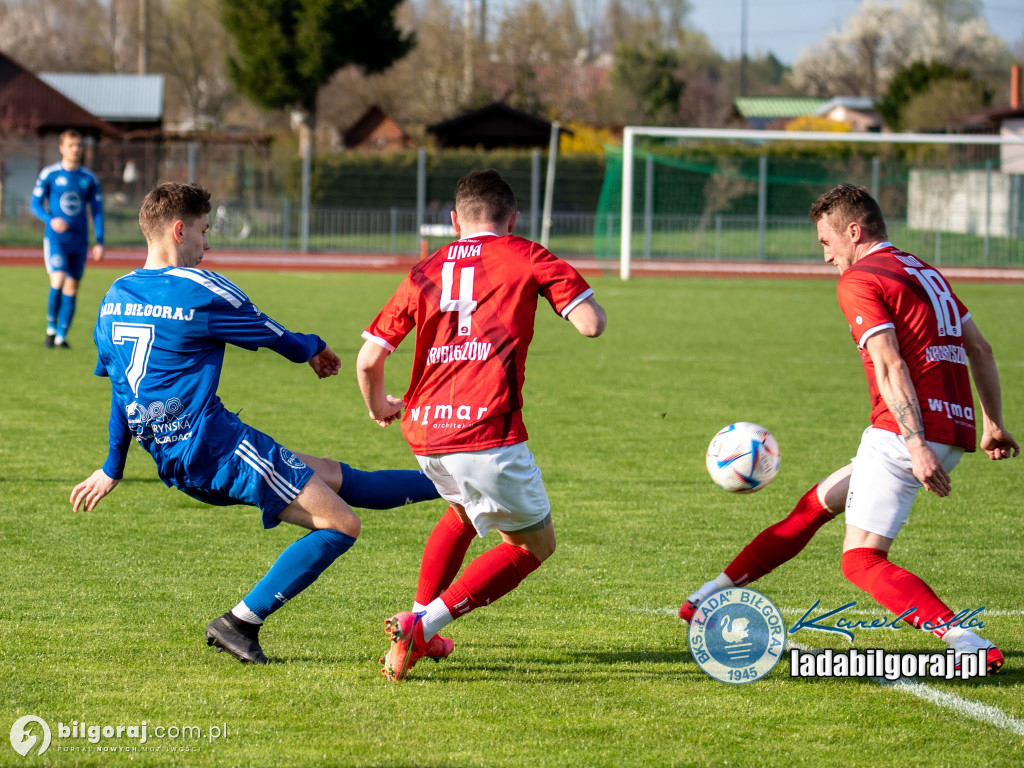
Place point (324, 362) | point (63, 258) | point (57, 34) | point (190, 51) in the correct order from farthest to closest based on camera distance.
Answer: point (57, 34)
point (190, 51)
point (63, 258)
point (324, 362)

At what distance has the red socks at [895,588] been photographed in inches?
158

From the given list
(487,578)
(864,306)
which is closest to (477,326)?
(487,578)

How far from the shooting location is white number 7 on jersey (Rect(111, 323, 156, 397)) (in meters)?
3.95

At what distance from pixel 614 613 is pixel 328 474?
131cm

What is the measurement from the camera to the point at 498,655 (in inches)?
170

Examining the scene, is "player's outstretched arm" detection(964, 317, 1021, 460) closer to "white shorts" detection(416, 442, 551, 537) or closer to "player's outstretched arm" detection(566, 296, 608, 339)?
"player's outstretched arm" detection(566, 296, 608, 339)

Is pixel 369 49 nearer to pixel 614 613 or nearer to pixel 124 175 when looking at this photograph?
pixel 124 175

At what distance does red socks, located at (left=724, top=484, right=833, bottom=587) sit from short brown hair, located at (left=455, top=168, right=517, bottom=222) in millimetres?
1630

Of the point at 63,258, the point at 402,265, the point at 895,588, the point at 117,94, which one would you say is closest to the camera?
the point at 895,588

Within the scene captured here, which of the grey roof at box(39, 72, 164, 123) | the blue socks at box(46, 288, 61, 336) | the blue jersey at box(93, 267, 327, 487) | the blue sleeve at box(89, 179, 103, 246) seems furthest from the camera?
the grey roof at box(39, 72, 164, 123)

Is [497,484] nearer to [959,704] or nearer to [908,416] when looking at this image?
[908,416]

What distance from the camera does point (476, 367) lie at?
390 centimetres
